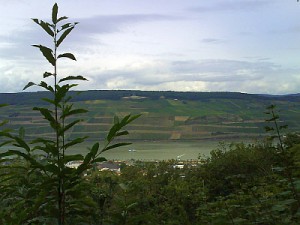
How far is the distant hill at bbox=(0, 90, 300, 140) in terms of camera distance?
98688 mm

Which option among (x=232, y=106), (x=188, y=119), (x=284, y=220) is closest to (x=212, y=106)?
(x=232, y=106)

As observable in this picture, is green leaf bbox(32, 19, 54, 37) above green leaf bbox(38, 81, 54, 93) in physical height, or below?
above

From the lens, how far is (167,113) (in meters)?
123

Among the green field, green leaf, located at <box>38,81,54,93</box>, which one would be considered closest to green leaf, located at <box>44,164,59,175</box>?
green leaf, located at <box>38,81,54,93</box>

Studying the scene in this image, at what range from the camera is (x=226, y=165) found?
22.8 meters

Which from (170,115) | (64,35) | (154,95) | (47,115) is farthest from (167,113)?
(47,115)

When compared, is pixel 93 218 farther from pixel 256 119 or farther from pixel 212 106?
pixel 212 106

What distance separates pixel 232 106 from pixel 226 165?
113 metres

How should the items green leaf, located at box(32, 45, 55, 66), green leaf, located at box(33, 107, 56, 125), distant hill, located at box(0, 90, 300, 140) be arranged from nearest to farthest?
green leaf, located at box(33, 107, 56, 125), green leaf, located at box(32, 45, 55, 66), distant hill, located at box(0, 90, 300, 140)

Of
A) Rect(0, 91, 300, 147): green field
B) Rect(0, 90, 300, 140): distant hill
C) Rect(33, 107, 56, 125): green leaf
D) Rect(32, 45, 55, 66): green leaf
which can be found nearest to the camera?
Rect(33, 107, 56, 125): green leaf

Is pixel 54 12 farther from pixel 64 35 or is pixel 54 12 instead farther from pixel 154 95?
pixel 154 95

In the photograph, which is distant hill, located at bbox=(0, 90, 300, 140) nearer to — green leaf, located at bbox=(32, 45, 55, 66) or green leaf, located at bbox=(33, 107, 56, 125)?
green leaf, located at bbox=(32, 45, 55, 66)

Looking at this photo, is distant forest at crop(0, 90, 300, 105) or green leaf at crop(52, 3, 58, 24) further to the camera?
distant forest at crop(0, 90, 300, 105)

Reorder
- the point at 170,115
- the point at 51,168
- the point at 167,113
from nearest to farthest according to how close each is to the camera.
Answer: the point at 51,168
the point at 170,115
the point at 167,113
